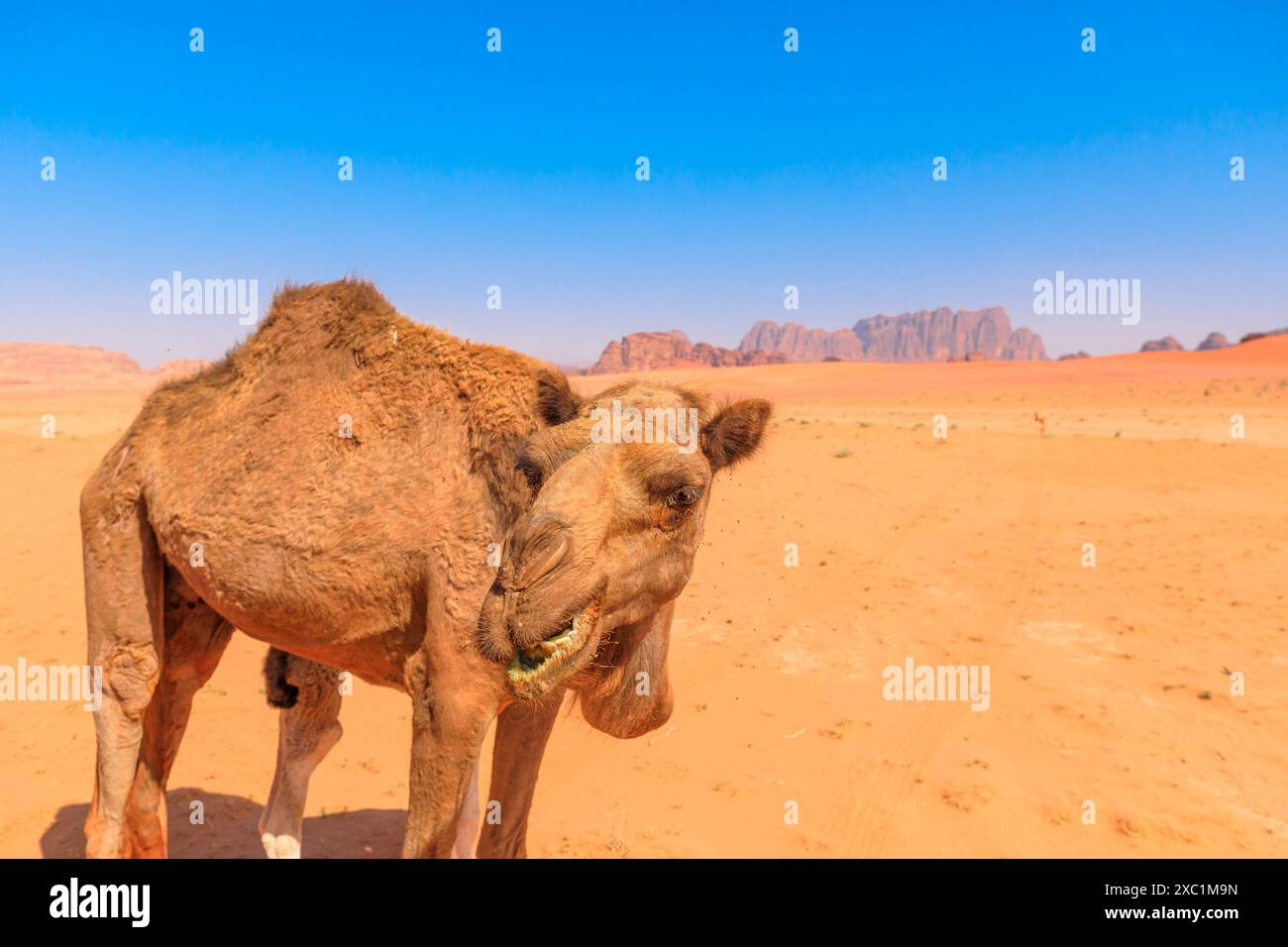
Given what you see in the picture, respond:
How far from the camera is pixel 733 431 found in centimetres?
377

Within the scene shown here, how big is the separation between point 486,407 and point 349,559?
40.6 inches

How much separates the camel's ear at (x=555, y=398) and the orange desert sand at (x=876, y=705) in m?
0.92

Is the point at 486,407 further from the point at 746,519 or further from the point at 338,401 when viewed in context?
the point at 746,519

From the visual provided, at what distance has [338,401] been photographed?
4.47m

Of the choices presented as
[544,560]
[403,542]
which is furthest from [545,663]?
[403,542]

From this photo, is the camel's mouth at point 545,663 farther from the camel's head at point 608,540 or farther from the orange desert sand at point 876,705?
the orange desert sand at point 876,705

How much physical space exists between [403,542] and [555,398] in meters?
1.06

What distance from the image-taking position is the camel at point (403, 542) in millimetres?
3244

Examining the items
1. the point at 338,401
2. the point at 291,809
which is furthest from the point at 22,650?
the point at 338,401

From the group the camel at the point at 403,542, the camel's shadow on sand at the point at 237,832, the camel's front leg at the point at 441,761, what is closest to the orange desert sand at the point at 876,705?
the camel's shadow on sand at the point at 237,832

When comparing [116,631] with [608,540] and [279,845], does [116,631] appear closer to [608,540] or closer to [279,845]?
[279,845]

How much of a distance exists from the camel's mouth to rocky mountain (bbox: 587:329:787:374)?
513ft

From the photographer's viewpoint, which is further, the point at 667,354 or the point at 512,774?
the point at 667,354

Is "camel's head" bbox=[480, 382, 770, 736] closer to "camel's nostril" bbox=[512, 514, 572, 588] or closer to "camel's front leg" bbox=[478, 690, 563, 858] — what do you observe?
"camel's nostril" bbox=[512, 514, 572, 588]
